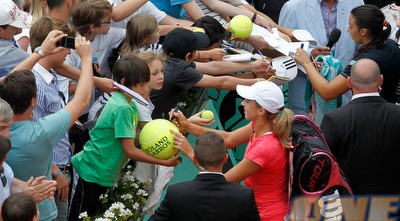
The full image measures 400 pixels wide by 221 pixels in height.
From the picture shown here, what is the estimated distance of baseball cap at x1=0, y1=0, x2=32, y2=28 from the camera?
644cm

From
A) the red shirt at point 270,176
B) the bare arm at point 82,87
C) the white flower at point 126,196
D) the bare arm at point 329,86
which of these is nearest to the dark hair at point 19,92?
the bare arm at point 82,87

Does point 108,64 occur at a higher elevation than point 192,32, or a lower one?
lower

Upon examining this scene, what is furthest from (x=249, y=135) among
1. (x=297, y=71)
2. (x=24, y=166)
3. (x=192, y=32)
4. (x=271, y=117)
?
(x=297, y=71)

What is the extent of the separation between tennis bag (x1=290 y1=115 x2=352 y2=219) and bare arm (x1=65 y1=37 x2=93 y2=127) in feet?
4.96

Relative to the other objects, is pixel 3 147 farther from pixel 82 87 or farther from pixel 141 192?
pixel 141 192

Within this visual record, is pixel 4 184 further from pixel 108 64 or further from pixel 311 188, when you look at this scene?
pixel 108 64

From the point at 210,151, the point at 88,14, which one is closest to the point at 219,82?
the point at 88,14

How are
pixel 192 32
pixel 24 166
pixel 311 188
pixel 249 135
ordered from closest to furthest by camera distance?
pixel 24 166 → pixel 311 188 → pixel 249 135 → pixel 192 32

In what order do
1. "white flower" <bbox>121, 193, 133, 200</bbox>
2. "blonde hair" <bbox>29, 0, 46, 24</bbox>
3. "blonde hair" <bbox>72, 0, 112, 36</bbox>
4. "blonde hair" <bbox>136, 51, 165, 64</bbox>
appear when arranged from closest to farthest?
"white flower" <bbox>121, 193, 133, 200</bbox> < "blonde hair" <bbox>136, 51, 165, 64</bbox> < "blonde hair" <bbox>29, 0, 46, 24</bbox> < "blonde hair" <bbox>72, 0, 112, 36</bbox>

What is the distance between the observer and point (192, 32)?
7.63 meters

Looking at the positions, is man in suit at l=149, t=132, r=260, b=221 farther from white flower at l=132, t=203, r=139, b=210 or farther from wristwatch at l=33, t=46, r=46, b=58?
wristwatch at l=33, t=46, r=46, b=58

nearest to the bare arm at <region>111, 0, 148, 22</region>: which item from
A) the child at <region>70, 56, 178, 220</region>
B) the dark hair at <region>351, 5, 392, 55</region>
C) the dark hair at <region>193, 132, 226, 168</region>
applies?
the child at <region>70, 56, 178, 220</region>

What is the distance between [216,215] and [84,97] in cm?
140

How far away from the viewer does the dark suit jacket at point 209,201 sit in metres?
5.04
